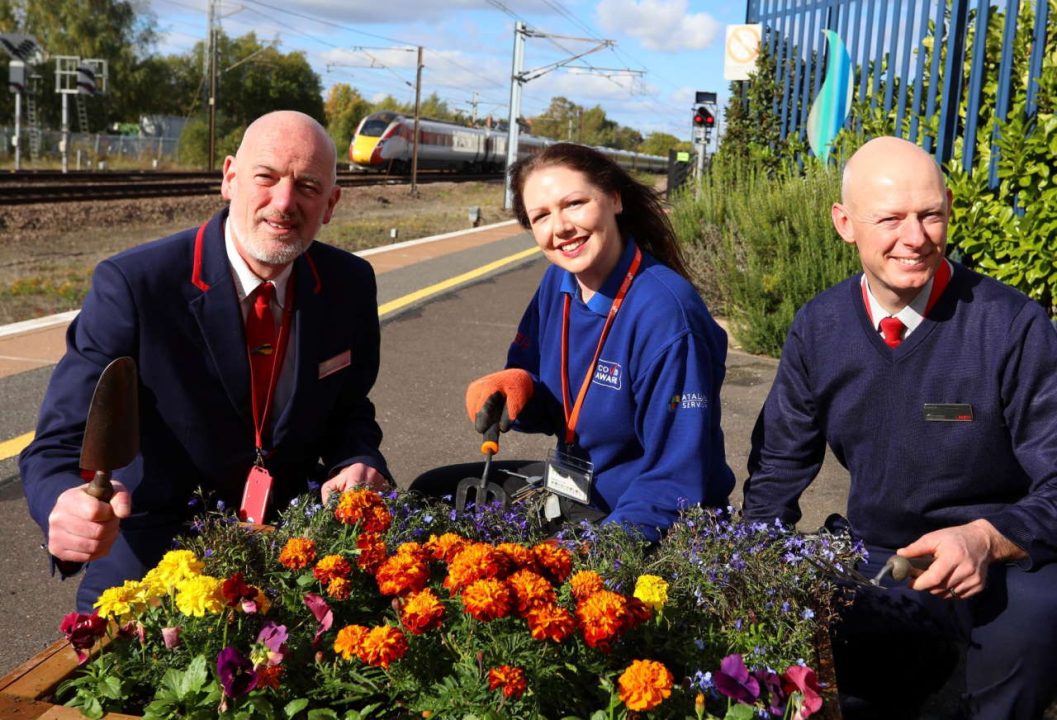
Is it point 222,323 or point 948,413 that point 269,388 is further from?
point 948,413

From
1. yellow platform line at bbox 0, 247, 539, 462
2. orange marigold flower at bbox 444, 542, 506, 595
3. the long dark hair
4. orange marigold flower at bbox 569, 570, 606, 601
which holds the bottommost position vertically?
yellow platform line at bbox 0, 247, 539, 462

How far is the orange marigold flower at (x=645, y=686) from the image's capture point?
1.46 metres

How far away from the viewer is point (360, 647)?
1528 millimetres

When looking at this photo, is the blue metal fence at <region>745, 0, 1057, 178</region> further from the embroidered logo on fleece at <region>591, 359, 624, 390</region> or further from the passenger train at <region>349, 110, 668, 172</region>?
the passenger train at <region>349, 110, 668, 172</region>

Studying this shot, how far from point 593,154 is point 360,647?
2.02m

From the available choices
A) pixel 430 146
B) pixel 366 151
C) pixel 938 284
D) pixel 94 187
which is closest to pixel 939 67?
pixel 938 284

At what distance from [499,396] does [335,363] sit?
0.46 m

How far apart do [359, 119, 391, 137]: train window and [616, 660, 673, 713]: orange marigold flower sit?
150 feet

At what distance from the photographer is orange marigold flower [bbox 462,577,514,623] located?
153 centimetres

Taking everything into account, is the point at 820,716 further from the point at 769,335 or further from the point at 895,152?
the point at 769,335

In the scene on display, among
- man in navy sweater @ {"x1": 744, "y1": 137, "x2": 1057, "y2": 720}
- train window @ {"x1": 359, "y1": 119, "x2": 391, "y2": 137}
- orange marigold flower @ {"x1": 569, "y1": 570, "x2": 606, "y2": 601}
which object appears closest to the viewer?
orange marigold flower @ {"x1": 569, "y1": 570, "x2": 606, "y2": 601}

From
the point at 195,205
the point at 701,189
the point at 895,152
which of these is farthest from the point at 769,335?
the point at 195,205

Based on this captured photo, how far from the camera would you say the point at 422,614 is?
5.06ft

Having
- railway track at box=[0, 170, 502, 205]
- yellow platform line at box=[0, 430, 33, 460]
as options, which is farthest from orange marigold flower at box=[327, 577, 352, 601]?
railway track at box=[0, 170, 502, 205]
